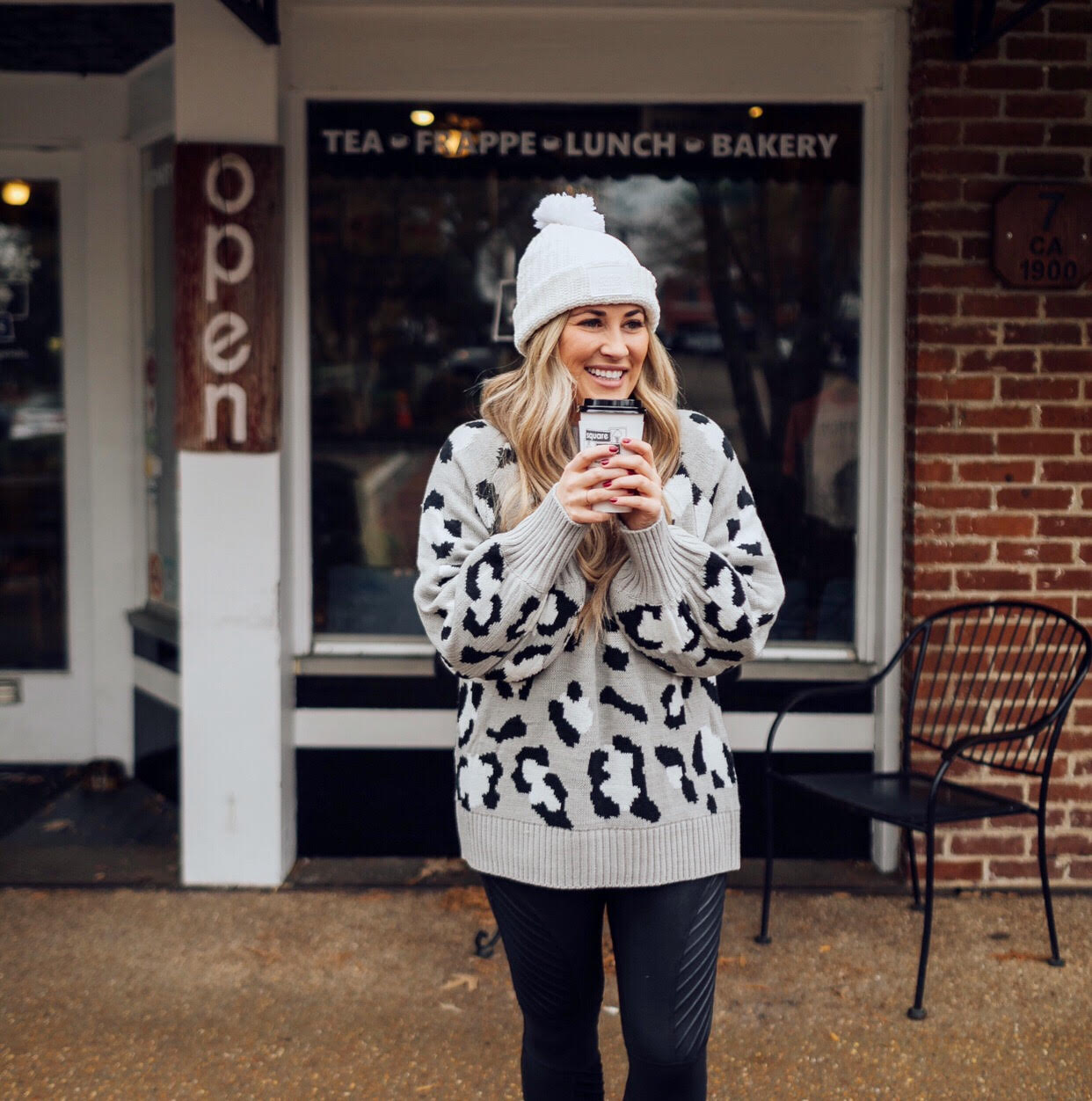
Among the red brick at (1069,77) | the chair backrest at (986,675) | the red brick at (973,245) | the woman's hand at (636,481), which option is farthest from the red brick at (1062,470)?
the woman's hand at (636,481)

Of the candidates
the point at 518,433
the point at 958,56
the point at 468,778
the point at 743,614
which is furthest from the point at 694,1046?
the point at 958,56

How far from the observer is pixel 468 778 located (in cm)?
222

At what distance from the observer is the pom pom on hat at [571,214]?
2270 millimetres

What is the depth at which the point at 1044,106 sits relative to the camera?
411cm

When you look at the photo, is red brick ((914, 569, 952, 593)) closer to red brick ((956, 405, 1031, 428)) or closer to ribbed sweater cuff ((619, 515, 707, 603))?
red brick ((956, 405, 1031, 428))

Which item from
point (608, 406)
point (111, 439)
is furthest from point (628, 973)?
point (111, 439)

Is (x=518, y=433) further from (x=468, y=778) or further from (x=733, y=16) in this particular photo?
(x=733, y=16)

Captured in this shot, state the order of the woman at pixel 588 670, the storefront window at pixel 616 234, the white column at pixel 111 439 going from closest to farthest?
1. the woman at pixel 588 670
2. the storefront window at pixel 616 234
3. the white column at pixel 111 439

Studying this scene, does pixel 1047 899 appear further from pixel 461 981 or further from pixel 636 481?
pixel 636 481

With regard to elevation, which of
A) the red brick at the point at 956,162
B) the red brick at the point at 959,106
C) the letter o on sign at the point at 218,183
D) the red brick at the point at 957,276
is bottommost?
the red brick at the point at 957,276

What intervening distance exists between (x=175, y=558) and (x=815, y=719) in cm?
257

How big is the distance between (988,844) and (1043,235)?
6.42 feet

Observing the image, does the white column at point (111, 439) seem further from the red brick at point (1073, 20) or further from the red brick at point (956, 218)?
the red brick at point (1073, 20)

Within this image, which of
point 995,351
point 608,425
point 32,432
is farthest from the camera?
point 32,432
